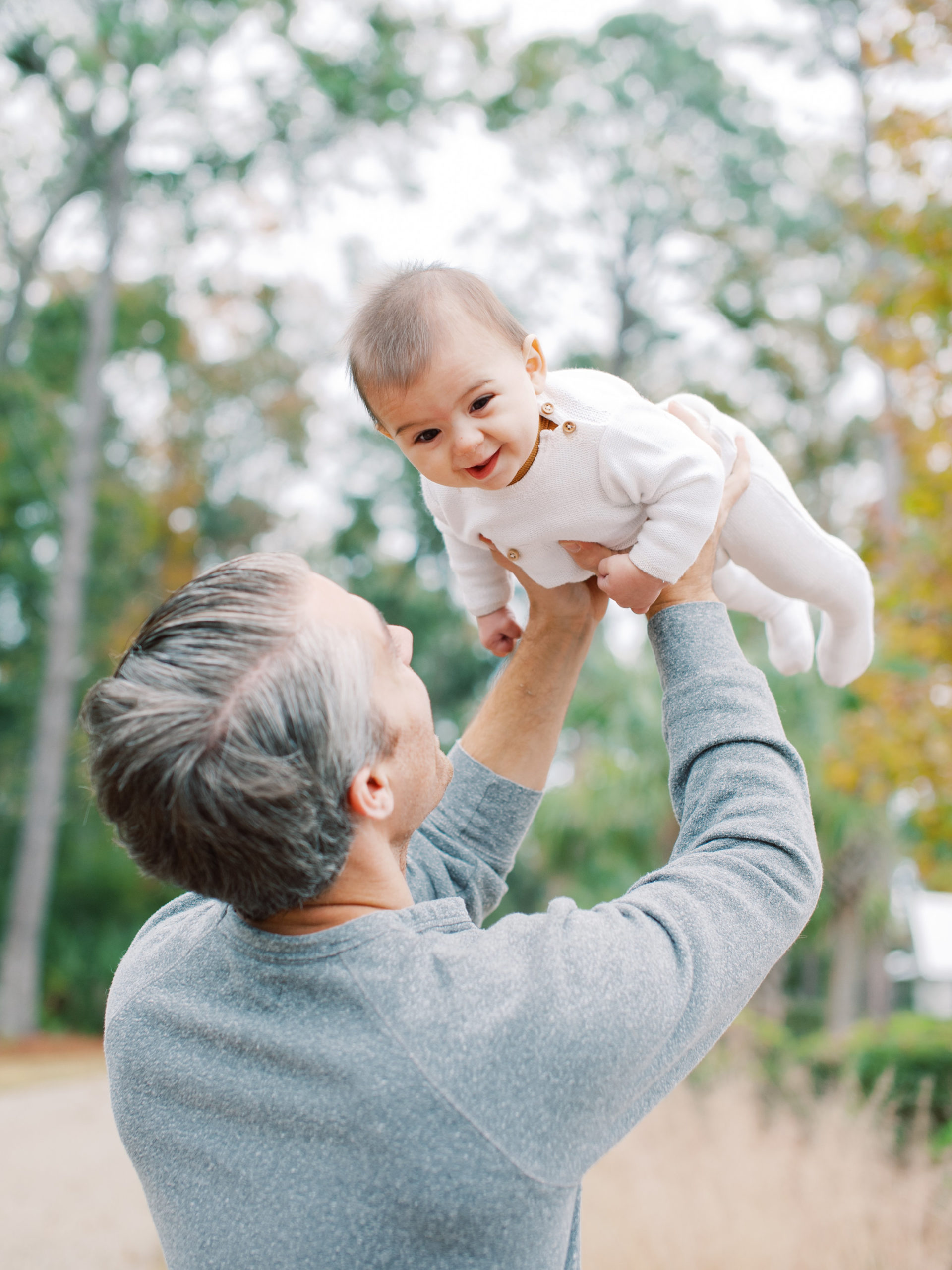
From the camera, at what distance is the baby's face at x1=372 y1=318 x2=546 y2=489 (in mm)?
1679

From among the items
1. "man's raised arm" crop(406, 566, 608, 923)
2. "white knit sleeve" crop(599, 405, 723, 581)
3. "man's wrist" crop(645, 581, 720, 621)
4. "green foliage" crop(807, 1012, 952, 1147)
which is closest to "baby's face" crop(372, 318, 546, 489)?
"white knit sleeve" crop(599, 405, 723, 581)

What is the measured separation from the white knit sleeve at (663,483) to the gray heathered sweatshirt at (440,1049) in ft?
→ 1.14

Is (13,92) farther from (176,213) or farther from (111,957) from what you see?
(111,957)

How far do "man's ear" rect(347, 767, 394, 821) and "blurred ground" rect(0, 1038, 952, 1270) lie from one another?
356 centimetres

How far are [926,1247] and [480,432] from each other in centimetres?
394

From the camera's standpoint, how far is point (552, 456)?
172 cm

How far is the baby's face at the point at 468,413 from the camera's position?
5.51ft

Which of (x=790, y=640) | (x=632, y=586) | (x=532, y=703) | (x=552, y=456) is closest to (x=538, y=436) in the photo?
(x=552, y=456)

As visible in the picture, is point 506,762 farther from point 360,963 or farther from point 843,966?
point 843,966

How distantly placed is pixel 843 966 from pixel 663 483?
44.3ft

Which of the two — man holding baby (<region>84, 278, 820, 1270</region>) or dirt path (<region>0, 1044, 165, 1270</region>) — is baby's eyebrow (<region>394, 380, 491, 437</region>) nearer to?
man holding baby (<region>84, 278, 820, 1270</region>)

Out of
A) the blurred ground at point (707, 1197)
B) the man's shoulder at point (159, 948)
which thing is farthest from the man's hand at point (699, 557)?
the blurred ground at point (707, 1197)

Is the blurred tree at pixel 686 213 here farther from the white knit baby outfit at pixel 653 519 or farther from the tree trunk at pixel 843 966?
the white knit baby outfit at pixel 653 519

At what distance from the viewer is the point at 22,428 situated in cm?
1399
